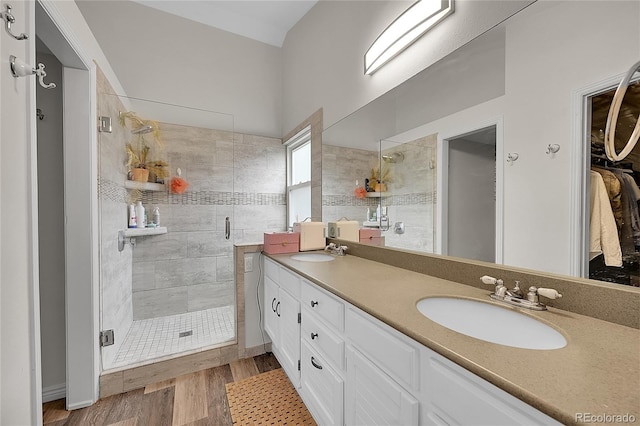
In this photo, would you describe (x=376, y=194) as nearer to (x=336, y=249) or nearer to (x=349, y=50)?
(x=336, y=249)

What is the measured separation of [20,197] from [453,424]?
1.54 meters

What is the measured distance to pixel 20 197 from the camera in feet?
3.09

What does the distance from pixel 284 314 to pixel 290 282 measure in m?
0.26

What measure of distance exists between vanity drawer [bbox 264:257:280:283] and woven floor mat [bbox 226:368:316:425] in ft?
2.24

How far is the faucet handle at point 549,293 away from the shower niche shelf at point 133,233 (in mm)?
2537

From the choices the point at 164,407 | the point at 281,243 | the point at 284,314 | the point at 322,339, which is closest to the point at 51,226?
the point at 164,407

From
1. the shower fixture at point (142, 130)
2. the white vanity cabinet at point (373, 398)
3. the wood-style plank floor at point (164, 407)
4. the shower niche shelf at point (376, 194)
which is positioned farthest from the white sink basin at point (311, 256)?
the shower fixture at point (142, 130)

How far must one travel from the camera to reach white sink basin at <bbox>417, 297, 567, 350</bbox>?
0.77 meters

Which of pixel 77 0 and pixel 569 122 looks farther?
pixel 77 0

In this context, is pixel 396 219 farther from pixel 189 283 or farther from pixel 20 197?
pixel 189 283

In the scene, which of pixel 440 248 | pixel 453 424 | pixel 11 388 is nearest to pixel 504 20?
pixel 440 248

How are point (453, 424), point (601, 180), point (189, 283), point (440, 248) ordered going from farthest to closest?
point (189, 283)
point (440, 248)
point (601, 180)
point (453, 424)

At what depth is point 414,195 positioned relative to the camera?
148 centimetres

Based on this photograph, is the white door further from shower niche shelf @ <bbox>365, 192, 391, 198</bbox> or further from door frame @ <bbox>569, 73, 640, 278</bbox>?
door frame @ <bbox>569, 73, 640, 278</bbox>
